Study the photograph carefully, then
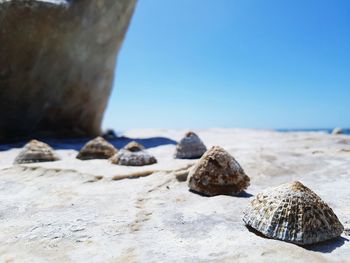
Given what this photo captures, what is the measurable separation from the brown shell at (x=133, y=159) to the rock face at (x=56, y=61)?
4.77 metres

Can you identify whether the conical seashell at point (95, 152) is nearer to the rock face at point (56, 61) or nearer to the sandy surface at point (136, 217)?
the sandy surface at point (136, 217)

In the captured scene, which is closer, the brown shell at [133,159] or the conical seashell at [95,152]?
the brown shell at [133,159]

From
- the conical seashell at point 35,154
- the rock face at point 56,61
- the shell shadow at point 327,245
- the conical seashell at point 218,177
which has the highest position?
the rock face at point 56,61

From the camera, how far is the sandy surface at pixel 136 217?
1.85 m

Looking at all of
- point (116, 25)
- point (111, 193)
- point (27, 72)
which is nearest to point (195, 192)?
point (111, 193)

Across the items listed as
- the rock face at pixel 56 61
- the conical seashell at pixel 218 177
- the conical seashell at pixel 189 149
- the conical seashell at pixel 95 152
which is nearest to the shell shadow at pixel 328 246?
the conical seashell at pixel 218 177

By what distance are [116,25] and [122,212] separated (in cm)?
895

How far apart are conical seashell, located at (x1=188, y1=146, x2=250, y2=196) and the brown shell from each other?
4.81 ft

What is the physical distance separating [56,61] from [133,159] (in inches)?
215

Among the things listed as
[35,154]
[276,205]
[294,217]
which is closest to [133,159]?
[35,154]

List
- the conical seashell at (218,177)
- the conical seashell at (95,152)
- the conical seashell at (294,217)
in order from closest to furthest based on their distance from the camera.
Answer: the conical seashell at (294,217) < the conical seashell at (218,177) < the conical seashell at (95,152)

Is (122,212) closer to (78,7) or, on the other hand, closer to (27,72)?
(27,72)

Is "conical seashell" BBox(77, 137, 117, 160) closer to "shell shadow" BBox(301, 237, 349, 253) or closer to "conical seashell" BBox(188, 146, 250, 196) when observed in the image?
"conical seashell" BBox(188, 146, 250, 196)

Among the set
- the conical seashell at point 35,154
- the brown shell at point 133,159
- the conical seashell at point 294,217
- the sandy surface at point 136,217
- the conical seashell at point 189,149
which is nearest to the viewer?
the sandy surface at point 136,217
